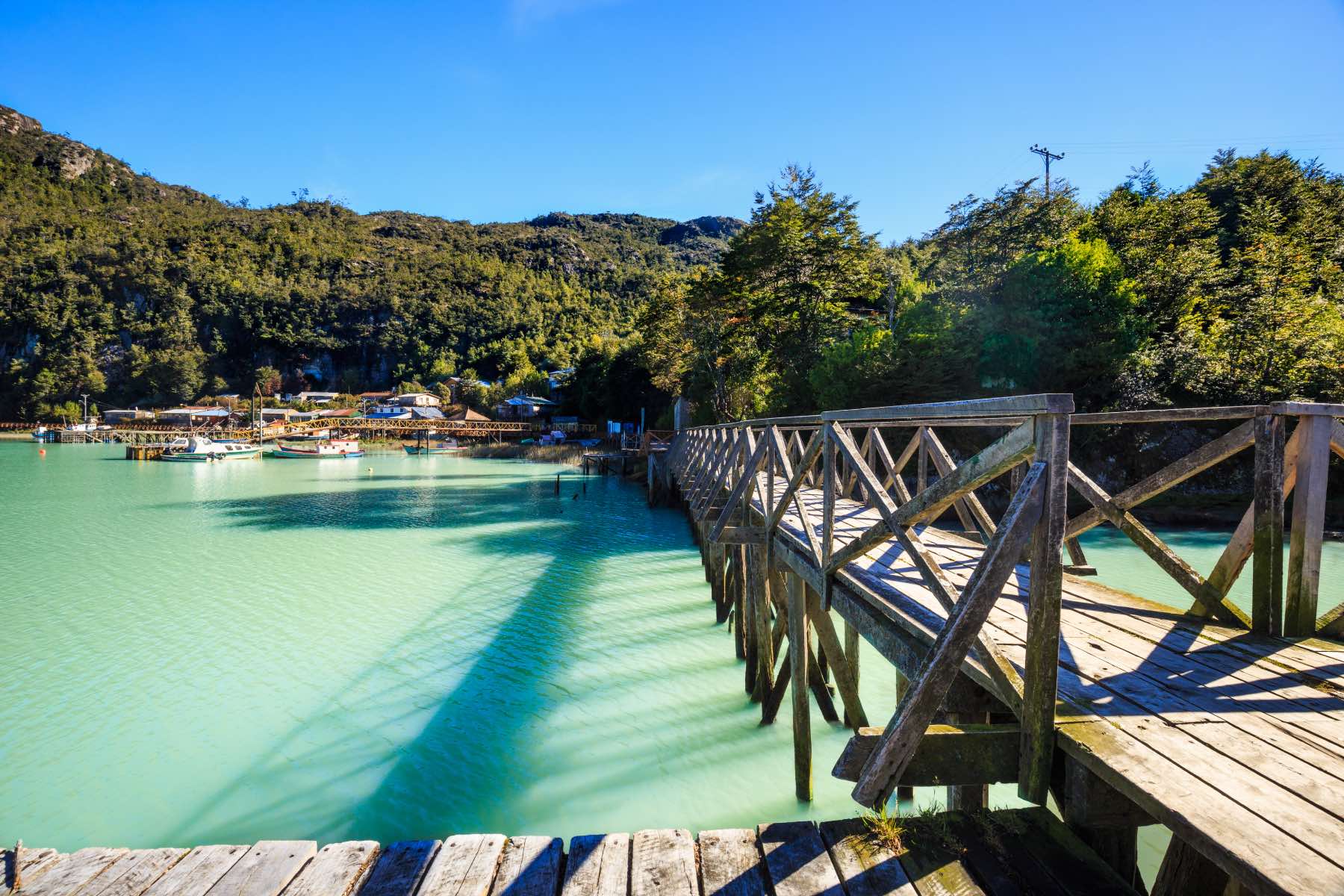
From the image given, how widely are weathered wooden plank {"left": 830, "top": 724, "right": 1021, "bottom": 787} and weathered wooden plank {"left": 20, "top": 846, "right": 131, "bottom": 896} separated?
2.92 meters

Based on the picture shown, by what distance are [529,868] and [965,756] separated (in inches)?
64.4

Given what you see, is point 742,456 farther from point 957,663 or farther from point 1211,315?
point 1211,315

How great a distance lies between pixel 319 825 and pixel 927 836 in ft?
15.9

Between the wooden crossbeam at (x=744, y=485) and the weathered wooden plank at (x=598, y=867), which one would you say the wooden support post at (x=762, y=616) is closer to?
the wooden crossbeam at (x=744, y=485)

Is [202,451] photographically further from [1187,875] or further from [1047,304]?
[1187,875]

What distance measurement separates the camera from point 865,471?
11.0 ft

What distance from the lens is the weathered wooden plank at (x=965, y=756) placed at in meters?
2.09

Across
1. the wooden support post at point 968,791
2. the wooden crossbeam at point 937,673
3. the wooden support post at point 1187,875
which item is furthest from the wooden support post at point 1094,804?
the wooden support post at point 968,791

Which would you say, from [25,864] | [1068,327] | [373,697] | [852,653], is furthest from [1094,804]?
[1068,327]

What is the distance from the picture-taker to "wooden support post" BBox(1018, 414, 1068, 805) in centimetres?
185

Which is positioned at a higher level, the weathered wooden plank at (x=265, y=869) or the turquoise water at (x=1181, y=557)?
the weathered wooden plank at (x=265, y=869)

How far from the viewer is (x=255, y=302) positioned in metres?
106

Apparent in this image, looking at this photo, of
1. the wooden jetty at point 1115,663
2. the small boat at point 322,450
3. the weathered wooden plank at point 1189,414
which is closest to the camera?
the wooden jetty at point 1115,663

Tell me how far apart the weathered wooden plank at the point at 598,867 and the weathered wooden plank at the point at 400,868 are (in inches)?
21.0
